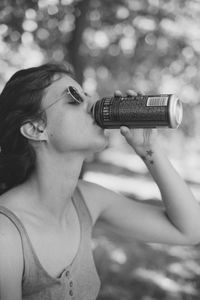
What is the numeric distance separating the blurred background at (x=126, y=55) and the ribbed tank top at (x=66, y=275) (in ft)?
4.99

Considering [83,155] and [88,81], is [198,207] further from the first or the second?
[88,81]

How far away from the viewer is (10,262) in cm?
143

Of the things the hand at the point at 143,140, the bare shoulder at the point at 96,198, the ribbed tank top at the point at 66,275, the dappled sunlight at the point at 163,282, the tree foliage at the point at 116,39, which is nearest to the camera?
the ribbed tank top at the point at 66,275

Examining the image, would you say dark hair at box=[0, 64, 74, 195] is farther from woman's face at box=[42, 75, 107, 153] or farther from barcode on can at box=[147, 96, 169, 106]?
barcode on can at box=[147, 96, 169, 106]

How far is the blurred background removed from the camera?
3619 millimetres

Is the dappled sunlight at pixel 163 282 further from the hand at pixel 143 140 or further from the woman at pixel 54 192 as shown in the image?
the hand at pixel 143 140

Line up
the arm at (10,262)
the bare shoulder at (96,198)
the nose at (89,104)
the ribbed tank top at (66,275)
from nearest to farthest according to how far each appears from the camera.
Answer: the arm at (10,262) → the ribbed tank top at (66,275) → the nose at (89,104) → the bare shoulder at (96,198)

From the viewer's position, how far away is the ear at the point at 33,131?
1689 millimetres

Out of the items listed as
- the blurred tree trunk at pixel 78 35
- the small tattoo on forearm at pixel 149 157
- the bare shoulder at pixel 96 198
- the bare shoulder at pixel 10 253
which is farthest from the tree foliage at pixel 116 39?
the bare shoulder at pixel 10 253

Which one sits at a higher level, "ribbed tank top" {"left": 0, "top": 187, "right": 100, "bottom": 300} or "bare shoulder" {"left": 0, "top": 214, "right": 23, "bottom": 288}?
"bare shoulder" {"left": 0, "top": 214, "right": 23, "bottom": 288}

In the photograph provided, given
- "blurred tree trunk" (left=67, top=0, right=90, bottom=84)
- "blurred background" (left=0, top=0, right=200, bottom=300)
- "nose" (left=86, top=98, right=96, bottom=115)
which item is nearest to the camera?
"nose" (left=86, top=98, right=96, bottom=115)

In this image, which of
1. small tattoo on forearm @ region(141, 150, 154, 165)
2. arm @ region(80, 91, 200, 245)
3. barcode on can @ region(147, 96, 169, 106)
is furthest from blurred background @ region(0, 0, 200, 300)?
barcode on can @ region(147, 96, 169, 106)

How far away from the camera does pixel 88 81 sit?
661 centimetres

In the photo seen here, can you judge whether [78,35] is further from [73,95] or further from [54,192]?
[54,192]
